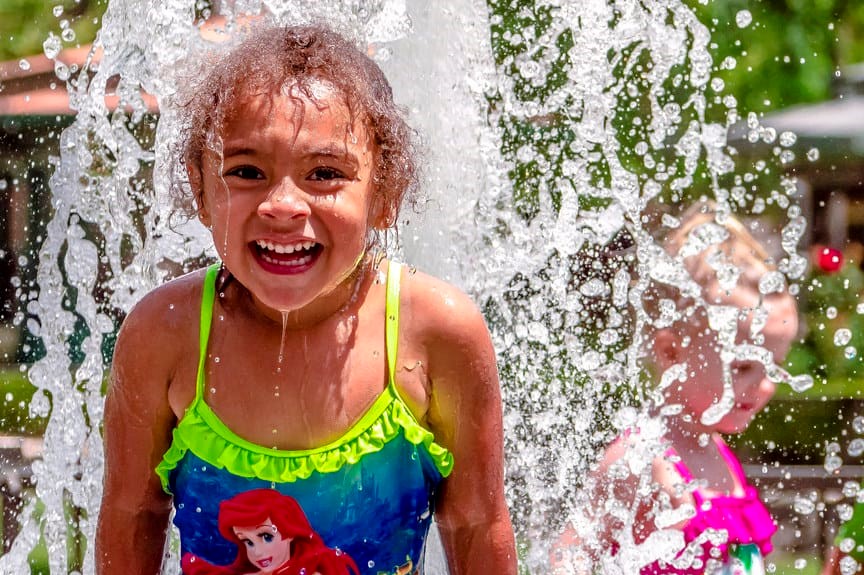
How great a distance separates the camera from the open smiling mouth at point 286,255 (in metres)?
1.55

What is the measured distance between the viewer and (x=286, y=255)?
157 centimetres

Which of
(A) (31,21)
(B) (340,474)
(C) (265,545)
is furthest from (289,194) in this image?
(A) (31,21)

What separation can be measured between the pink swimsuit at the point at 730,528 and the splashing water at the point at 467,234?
0.05 meters

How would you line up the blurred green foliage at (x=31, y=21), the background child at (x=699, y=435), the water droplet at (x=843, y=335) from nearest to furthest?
the background child at (x=699, y=435) < the water droplet at (x=843, y=335) < the blurred green foliage at (x=31, y=21)

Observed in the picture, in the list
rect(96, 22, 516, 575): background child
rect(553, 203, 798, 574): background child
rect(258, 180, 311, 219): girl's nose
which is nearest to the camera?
rect(258, 180, 311, 219): girl's nose

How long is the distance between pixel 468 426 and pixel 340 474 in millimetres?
194

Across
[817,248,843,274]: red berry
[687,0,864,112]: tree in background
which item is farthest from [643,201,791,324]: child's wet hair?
[817,248,843,274]: red berry

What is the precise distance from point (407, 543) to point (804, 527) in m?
3.66

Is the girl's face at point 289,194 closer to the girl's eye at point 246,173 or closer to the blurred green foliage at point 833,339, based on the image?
the girl's eye at point 246,173

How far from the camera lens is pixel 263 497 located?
1655 millimetres

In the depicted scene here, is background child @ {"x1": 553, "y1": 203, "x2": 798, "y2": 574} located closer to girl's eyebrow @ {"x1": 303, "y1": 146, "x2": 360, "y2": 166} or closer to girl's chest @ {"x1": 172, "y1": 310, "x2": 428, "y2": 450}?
girl's chest @ {"x1": 172, "y1": 310, "x2": 428, "y2": 450}

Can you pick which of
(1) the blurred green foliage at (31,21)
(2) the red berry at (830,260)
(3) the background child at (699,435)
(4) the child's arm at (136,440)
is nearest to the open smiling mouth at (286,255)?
(4) the child's arm at (136,440)

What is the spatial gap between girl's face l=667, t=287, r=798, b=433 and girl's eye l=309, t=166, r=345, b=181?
4.30 ft

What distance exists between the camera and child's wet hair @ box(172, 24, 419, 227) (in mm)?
1576
